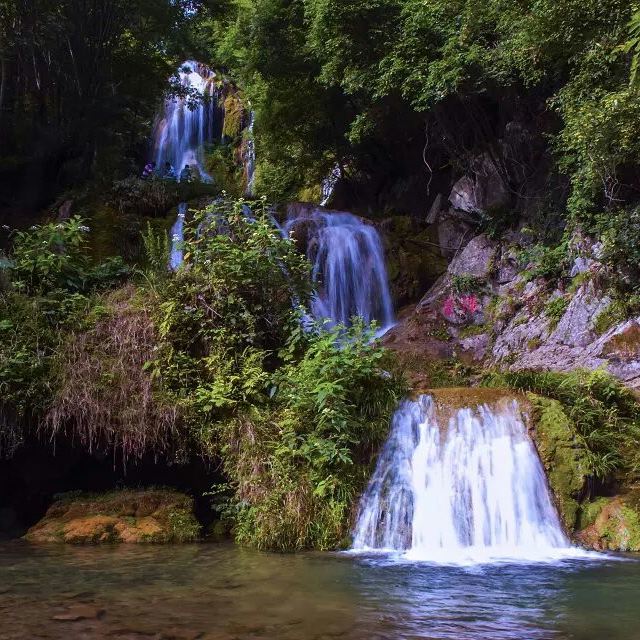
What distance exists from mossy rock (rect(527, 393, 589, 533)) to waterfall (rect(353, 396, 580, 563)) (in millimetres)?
109

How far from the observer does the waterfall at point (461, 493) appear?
680 cm

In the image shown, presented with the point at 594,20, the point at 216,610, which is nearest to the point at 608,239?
the point at 594,20

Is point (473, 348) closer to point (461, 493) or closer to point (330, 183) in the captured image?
point (461, 493)

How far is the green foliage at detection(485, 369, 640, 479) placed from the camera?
293 inches

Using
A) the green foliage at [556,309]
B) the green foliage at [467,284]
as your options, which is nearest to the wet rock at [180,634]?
the green foliage at [556,309]

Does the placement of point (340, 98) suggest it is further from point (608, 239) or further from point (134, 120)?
point (608, 239)

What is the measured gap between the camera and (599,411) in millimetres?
7820

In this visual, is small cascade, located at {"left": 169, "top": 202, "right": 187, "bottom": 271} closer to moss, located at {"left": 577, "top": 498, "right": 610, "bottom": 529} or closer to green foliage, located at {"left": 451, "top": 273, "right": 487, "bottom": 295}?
green foliage, located at {"left": 451, "top": 273, "right": 487, "bottom": 295}

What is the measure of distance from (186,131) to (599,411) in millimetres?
20028

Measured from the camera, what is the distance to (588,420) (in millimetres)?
7723

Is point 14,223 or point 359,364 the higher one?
point 14,223

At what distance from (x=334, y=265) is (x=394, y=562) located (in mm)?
9151

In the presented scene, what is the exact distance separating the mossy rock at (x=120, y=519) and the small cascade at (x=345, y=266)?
6904mm

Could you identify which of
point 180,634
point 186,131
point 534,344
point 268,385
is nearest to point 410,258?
point 534,344
